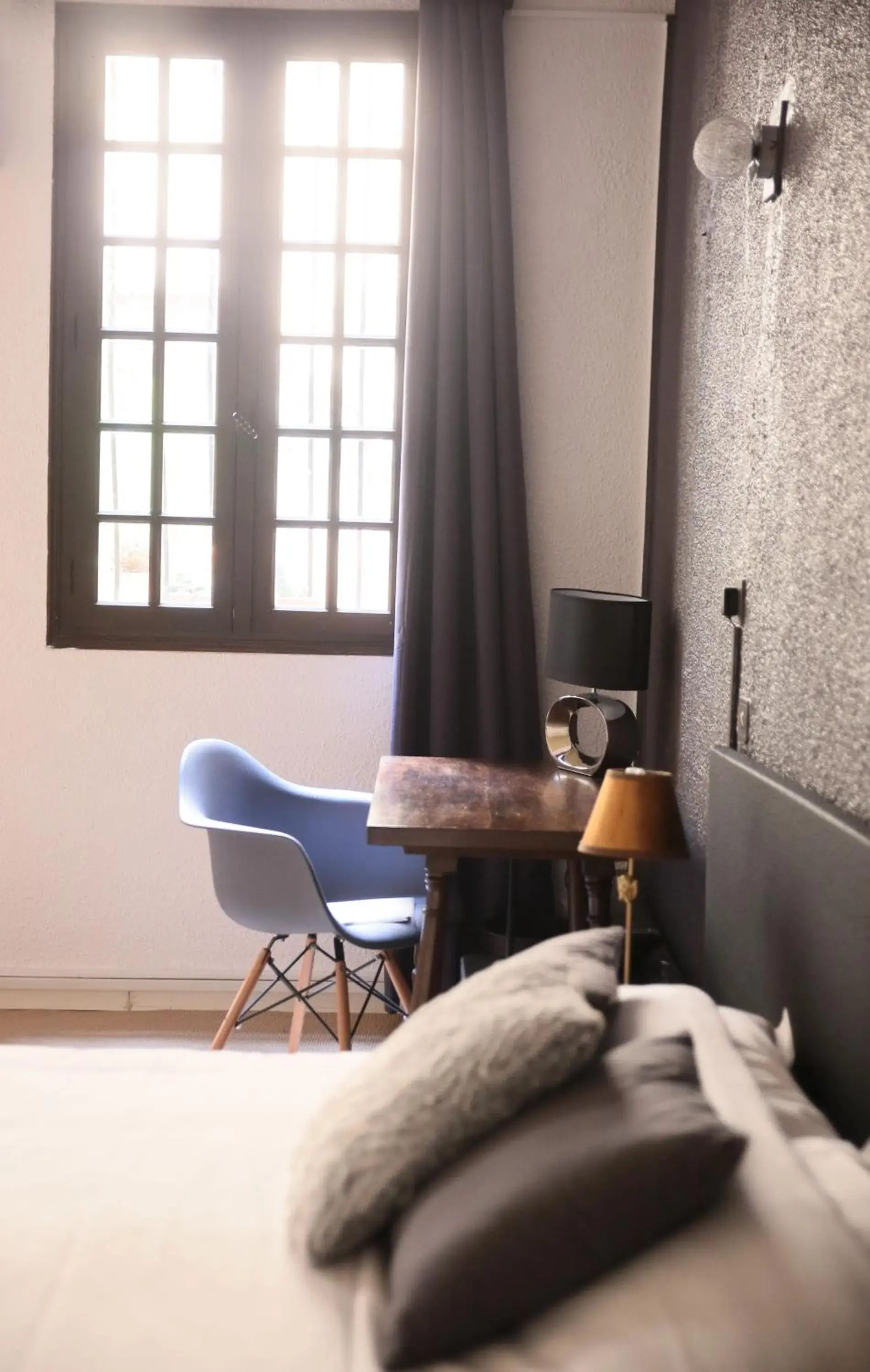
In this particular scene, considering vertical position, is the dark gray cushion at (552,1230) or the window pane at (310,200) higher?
the window pane at (310,200)

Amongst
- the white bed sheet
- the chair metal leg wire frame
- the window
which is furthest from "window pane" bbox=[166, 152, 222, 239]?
the white bed sheet

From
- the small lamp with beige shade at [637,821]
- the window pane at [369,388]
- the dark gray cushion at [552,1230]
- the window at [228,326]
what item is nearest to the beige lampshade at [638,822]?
the small lamp with beige shade at [637,821]

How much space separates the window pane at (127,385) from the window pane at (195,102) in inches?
25.4

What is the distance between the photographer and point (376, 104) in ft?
13.0

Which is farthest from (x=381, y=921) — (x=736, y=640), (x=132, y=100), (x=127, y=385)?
(x=132, y=100)

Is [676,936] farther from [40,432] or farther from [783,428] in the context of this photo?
[40,432]

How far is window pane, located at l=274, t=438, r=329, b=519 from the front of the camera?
4.02 meters

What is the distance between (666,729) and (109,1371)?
2.54 metres

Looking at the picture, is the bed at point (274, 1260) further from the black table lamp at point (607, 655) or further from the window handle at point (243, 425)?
the window handle at point (243, 425)

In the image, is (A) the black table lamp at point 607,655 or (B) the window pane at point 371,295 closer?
(A) the black table lamp at point 607,655

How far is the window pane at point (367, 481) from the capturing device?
4.05 meters

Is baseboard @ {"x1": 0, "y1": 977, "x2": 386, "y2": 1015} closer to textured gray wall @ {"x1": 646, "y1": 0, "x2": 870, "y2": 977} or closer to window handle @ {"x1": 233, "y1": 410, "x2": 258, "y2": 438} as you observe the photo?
textured gray wall @ {"x1": 646, "y1": 0, "x2": 870, "y2": 977}

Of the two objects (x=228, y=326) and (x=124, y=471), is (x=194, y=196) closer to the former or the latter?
(x=228, y=326)

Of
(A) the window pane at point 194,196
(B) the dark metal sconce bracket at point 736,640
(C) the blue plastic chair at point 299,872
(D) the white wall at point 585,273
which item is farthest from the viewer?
(A) the window pane at point 194,196
